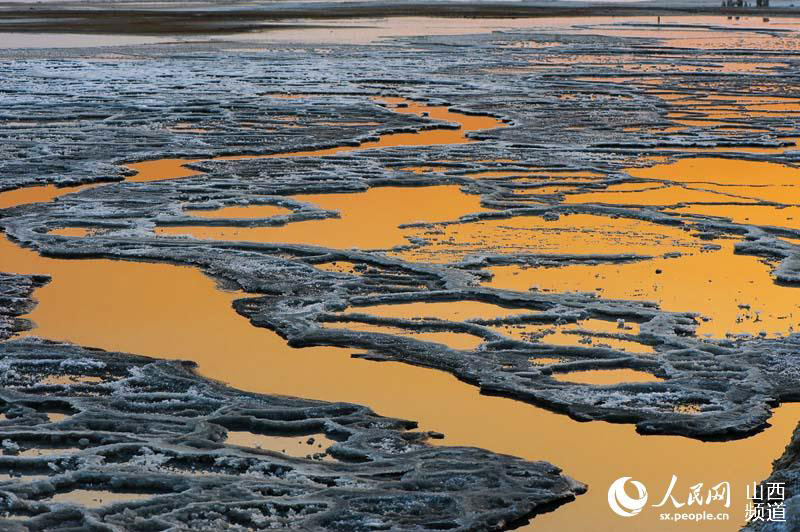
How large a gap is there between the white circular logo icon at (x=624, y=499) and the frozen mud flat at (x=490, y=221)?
0.49 m

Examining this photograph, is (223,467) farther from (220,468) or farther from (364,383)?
(364,383)

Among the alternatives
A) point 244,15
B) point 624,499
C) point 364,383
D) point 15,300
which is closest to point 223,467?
point 364,383

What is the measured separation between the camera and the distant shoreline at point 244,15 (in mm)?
42562

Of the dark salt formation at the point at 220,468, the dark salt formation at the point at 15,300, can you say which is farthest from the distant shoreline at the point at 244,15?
the dark salt formation at the point at 220,468

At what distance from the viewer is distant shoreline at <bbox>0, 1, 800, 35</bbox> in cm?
4256

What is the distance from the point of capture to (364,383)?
6.01 m

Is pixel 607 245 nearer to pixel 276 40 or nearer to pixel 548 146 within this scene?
pixel 548 146

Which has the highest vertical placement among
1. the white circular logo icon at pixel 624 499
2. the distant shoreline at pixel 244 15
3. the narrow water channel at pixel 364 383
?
the distant shoreline at pixel 244 15

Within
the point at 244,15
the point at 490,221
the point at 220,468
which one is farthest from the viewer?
the point at 244,15

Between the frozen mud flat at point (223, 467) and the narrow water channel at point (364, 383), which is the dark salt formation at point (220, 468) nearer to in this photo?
the frozen mud flat at point (223, 467)

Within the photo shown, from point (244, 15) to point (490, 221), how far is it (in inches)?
1880

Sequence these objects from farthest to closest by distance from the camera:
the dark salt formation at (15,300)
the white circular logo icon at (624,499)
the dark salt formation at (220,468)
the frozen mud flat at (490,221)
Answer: the dark salt formation at (15,300) < the frozen mud flat at (490,221) < the white circular logo icon at (624,499) < the dark salt formation at (220,468)

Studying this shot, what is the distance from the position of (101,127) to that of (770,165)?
6591mm

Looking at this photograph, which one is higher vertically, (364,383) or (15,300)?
(15,300)
